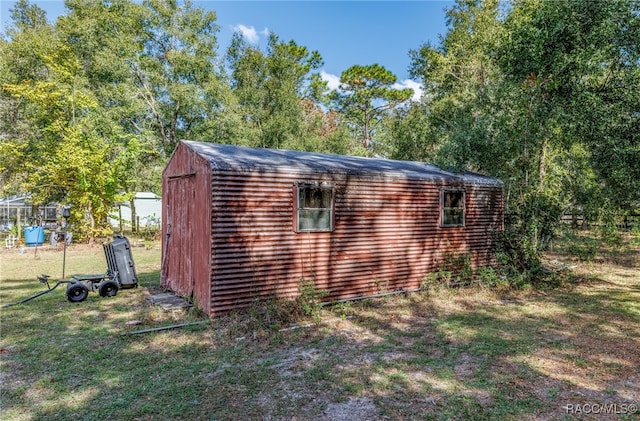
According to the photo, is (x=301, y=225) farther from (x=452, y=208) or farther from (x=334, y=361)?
(x=452, y=208)

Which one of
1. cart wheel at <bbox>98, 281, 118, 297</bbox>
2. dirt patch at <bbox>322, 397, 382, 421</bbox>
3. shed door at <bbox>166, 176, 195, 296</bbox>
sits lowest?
dirt patch at <bbox>322, 397, 382, 421</bbox>

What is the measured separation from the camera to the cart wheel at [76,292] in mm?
7848

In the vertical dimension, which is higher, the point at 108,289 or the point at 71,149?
the point at 71,149

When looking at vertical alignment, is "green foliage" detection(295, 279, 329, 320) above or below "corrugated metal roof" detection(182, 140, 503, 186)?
below

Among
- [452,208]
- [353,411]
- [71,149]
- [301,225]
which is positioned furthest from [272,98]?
[353,411]

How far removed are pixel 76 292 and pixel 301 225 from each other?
4.92 metres

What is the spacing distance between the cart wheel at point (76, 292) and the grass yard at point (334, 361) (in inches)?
6.6

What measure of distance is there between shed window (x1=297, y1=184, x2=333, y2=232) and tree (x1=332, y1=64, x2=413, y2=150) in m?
24.8

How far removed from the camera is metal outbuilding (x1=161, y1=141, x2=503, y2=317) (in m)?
6.70

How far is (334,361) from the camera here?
5.12 metres

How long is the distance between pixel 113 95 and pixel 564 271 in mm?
21653

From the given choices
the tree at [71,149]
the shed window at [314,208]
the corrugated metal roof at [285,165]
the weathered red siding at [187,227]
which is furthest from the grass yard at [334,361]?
the tree at [71,149]

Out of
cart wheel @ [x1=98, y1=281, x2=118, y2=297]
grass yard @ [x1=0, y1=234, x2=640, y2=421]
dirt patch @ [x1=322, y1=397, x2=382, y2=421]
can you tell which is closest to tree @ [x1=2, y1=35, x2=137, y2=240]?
→ grass yard @ [x1=0, y1=234, x2=640, y2=421]

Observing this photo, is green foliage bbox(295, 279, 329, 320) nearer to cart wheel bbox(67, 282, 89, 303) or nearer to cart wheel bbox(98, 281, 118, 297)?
cart wheel bbox(98, 281, 118, 297)
